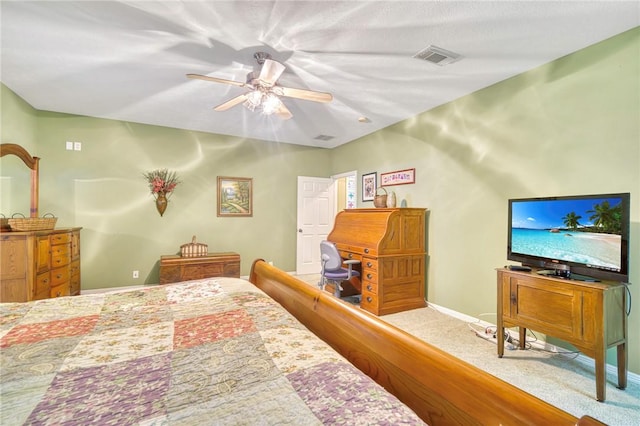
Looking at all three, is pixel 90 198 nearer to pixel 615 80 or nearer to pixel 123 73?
pixel 123 73

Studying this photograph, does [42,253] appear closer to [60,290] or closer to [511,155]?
[60,290]

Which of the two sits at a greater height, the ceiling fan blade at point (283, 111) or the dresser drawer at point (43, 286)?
the ceiling fan blade at point (283, 111)

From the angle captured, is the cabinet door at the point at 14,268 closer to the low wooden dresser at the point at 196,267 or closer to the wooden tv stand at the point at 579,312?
the low wooden dresser at the point at 196,267

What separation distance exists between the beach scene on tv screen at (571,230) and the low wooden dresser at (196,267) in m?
3.73

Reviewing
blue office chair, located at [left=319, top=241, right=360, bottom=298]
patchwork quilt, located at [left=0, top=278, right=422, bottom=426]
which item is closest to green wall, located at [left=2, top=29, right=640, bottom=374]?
blue office chair, located at [left=319, top=241, right=360, bottom=298]

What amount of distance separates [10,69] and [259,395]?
3.89m

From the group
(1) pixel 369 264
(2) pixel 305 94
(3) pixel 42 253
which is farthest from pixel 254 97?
(3) pixel 42 253

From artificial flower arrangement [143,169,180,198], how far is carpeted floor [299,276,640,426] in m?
3.89

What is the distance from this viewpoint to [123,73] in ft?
9.22

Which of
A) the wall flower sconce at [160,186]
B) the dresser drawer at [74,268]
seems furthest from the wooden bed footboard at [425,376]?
the wall flower sconce at [160,186]

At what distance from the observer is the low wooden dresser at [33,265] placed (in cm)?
263

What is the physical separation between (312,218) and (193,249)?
2.30 meters

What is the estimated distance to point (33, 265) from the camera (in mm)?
2746

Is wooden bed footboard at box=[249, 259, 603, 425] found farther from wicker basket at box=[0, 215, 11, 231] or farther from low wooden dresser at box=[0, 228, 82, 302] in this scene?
wicker basket at box=[0, 215, 11, 231]
